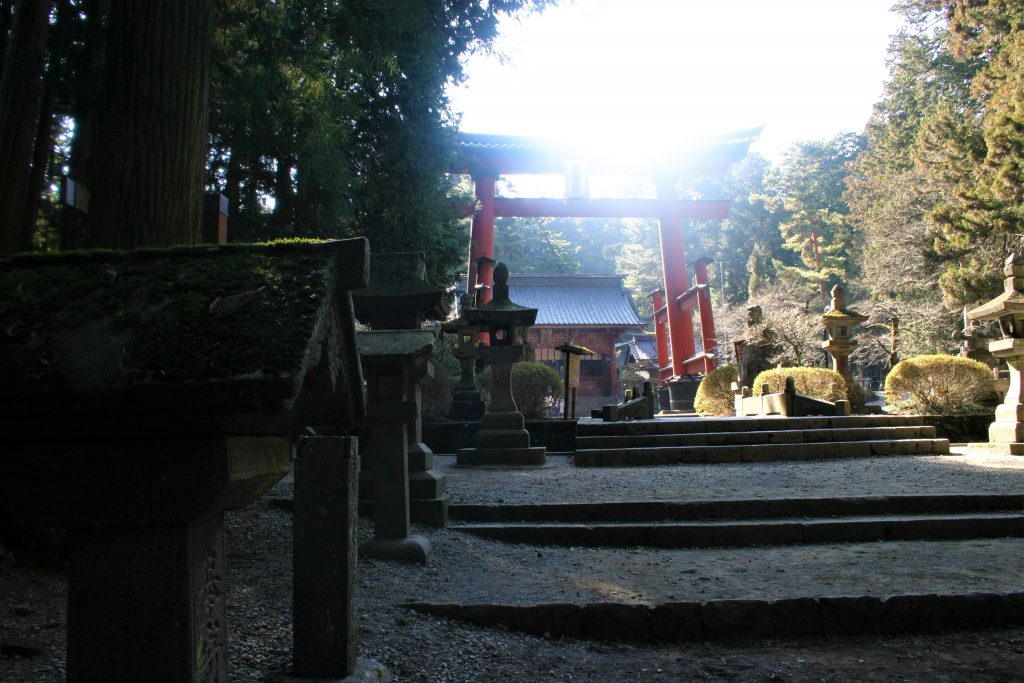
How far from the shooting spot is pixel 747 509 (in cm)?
673

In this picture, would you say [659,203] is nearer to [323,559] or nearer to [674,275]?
[674,275]

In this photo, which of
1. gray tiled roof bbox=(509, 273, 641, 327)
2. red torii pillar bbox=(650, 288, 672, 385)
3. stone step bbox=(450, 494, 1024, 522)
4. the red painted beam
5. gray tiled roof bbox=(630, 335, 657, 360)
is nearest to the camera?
stone step bbox=(450, 494, 1024, 522)

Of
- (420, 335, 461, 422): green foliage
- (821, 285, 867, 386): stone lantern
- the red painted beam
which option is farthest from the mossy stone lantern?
(821, 285, 867, 386): stone lantern

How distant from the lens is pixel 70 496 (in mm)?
1706

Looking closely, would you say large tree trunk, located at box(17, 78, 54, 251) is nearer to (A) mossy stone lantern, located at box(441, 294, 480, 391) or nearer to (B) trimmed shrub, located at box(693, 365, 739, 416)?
(A) mossy stone lantern, located at box(441, 294, 480, 391)

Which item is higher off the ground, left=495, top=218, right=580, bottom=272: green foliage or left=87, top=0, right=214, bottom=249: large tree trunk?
left=495, top=218, right=580, bottom=272: green foliage

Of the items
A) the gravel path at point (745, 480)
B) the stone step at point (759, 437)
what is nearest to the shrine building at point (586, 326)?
the stone step at point (759, 437)

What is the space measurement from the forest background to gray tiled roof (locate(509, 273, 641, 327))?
4611mm

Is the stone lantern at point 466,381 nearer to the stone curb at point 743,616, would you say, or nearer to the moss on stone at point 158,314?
the stone curb at point 743,616

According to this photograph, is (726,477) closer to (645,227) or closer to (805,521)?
(805,521)

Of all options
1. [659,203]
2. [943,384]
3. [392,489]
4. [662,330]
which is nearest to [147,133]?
[392,489]

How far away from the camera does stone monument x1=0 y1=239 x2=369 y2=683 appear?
1.57m

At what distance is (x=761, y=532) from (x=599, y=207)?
51.9 feet

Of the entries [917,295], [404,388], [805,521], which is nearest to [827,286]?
[917,295]
